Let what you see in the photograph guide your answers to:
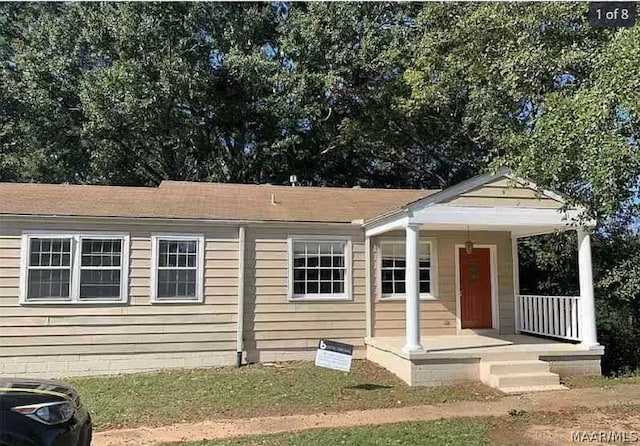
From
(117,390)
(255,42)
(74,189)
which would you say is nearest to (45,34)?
(255,42)

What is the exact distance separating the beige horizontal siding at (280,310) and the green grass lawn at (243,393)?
0.78 meters

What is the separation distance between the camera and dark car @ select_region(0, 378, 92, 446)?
3760 mm

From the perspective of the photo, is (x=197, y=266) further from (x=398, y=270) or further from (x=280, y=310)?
(x=398, y=270)

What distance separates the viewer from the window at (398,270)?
1211 cm

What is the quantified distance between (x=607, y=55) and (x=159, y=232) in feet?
27.0

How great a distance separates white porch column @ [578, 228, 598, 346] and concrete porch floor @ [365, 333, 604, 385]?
0.81ft

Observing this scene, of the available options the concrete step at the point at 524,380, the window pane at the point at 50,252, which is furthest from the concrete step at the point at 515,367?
the window pane at the point at 50,252

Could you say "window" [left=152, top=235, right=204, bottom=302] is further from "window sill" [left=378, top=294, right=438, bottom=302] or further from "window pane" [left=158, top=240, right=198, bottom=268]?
"window sill" [left=378, top=294, right=438, bottom=302]

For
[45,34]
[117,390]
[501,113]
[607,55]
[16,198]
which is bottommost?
[117,390]

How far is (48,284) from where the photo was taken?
1041 cm

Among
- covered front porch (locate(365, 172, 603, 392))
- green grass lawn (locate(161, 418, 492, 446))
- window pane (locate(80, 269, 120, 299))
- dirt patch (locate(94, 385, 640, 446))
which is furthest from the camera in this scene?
window pane (locate(80, 269, 120, 299))

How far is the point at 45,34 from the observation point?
1880cm

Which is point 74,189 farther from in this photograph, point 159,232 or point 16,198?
point 159,232

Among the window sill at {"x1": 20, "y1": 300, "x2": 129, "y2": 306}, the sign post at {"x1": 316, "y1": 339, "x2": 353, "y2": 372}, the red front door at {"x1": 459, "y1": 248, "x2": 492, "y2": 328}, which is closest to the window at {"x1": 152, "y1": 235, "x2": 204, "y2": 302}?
the window sill at {"x1": 20, "y1": 300, "x2": 129, "y2": 306}
